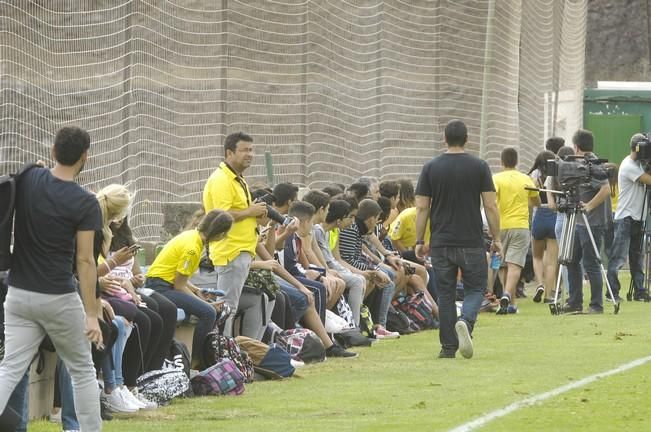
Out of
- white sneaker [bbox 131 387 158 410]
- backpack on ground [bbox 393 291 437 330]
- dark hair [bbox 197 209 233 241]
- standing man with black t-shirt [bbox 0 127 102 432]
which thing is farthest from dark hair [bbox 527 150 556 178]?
standing man with black t-shirt [bbox 0 127 102 432]

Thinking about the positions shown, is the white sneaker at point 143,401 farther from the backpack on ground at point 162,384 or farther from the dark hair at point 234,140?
the dark hair at point 234,140

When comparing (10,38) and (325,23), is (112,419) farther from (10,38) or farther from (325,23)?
(325,23)

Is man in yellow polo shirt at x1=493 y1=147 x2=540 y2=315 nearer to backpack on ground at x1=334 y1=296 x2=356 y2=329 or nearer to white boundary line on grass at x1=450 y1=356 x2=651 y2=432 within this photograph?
backpack on ground at x1=334 y1=296 x2=356 y2=329

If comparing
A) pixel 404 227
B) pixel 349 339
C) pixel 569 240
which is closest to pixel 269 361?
pixel 349 339

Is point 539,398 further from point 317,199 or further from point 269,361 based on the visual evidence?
point 317,199

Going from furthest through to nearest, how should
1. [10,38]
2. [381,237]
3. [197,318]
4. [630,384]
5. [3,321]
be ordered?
[381,237]
[10,38]
[197,318]
[630,384]
[3,321]

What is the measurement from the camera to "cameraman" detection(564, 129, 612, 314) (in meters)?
18.5

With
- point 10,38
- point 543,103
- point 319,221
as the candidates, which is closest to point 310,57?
point 319,221

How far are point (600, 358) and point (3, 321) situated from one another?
19.7 feet

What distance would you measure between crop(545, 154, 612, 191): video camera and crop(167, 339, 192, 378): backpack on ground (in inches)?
309

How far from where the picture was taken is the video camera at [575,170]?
730 inches

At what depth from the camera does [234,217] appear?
13.3 m

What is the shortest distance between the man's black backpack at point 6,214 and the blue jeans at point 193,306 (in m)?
3.92

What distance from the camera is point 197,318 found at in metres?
12.1
